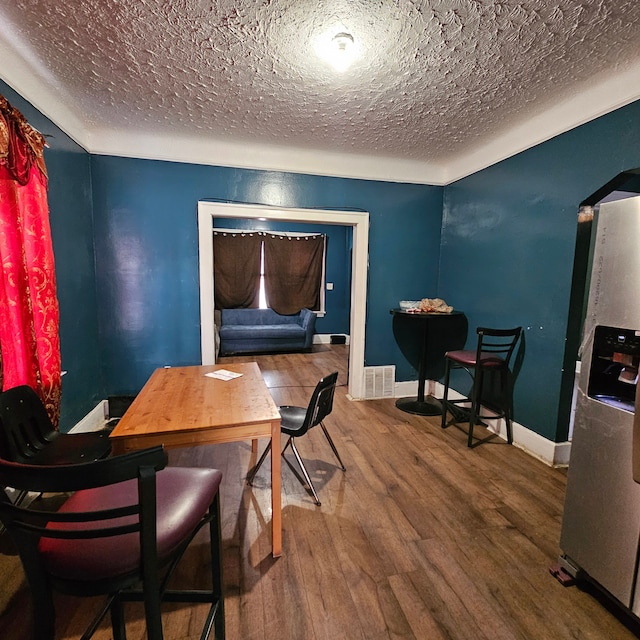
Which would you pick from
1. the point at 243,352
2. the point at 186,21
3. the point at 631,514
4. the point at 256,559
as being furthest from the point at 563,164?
the point at 243,352

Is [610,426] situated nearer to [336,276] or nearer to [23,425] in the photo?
[23,425]

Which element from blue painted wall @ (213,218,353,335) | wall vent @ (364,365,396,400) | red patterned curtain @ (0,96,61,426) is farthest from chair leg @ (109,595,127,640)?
blue painted wall @ (213,218,353,335)

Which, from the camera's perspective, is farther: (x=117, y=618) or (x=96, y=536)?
(x=117, y=618)

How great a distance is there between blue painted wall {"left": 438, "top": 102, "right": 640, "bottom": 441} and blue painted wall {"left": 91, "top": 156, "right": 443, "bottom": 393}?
1.07 m

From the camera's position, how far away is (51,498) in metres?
2.00

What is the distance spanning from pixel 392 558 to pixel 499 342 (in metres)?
2.01

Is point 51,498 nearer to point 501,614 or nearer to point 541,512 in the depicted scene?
point 501,614

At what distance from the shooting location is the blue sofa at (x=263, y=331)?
18.4 ft

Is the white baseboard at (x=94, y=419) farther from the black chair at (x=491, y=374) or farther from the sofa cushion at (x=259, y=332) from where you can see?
the black chair at (x=491, y=374)

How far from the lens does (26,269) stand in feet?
5.62

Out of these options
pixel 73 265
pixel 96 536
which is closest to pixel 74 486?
pixel 96 536

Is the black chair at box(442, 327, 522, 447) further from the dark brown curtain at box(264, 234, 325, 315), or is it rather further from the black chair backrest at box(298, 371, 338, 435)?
the dark brown curtain at box(264, 234, 325, 315)

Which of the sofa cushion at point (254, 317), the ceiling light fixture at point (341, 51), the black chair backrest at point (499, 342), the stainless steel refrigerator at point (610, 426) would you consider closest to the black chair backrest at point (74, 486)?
the stainless steel refrigerator at point (610, 426)

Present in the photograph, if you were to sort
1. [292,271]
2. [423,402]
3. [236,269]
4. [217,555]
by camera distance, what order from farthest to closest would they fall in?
[292,271]
[236,269]
[423,402]
[217,555]
